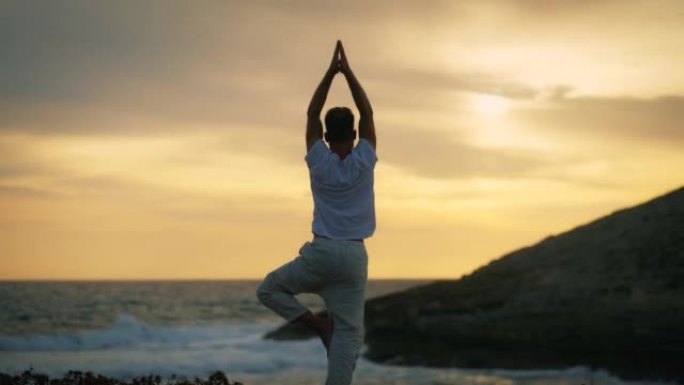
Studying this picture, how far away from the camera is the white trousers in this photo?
7.31 meters

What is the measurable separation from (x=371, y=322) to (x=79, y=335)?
28876 mm

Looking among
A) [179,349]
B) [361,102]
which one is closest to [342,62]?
[361,102]

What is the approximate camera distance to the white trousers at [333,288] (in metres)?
7.31

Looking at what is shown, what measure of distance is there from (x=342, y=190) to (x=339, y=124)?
474 mm

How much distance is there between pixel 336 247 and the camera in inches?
287

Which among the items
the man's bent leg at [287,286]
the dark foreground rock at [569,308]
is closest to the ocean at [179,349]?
the dark foreground rock at [569,308]

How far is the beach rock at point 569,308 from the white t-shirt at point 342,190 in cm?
1179

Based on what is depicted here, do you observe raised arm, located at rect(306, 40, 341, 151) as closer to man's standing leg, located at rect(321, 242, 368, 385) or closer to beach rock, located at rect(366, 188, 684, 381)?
man's standing leg, located at rect(321, 242, 368, 385)

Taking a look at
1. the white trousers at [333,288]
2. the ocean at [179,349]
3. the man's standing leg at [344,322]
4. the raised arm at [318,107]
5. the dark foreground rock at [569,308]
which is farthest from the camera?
the ocean at [179,349]

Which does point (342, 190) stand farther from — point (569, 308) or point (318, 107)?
point (569, 308)

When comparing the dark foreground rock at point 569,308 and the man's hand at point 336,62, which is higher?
the man's hand at point 336,62

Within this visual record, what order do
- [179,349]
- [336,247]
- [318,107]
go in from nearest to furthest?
[336,247] → [318,107] → [179,349]

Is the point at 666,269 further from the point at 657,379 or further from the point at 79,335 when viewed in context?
the point at 79,335

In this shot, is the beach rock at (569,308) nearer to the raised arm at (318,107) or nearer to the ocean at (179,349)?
the ocean at (179,349)
